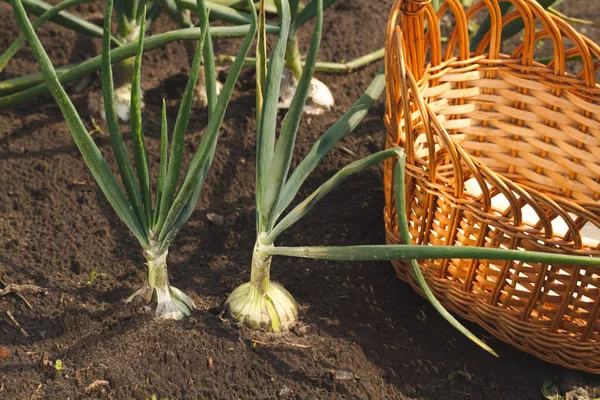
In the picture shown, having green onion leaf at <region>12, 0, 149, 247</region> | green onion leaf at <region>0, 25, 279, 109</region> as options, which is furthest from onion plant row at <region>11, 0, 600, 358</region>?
green onion leaf at <region>0, 25, 279, 109</region>

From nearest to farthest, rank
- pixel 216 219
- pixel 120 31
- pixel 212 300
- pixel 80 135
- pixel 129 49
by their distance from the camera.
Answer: pixel 80 135, pixel 212 300, pixel 129 49, pixel 216 219, pixel 120 31

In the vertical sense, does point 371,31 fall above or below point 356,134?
above

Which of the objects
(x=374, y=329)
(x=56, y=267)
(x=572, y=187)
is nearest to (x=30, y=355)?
(x=56, y=267)

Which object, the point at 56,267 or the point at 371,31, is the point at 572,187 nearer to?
the point at 371,31

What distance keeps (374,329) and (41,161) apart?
2.77 feet

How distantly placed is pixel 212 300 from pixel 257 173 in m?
0.29

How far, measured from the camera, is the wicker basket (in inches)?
50.7

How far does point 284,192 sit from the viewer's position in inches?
52.8

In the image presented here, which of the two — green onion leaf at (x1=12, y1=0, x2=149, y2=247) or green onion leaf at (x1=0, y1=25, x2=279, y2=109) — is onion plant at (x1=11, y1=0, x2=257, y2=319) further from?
green onion leaf at (x1=0, y1=25, x2=279, y2=109)

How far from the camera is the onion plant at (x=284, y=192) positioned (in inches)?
47.1

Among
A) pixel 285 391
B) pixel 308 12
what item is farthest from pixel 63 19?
pixel 285 391

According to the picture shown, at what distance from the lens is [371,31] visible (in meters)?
2.34

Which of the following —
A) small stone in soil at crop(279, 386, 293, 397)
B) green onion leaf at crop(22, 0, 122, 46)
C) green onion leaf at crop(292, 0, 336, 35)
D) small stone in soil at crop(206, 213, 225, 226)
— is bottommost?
small stone in soil at crop(279, 386, 293, 397)

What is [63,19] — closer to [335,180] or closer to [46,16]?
[46,16]
